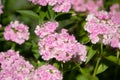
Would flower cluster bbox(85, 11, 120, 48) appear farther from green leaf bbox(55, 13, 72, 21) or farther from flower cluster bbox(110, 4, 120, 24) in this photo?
green leaf bbox(55, 13, 72, 21)

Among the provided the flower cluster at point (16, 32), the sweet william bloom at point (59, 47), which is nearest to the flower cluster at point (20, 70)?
the sweet william bloom at point (59, 47)

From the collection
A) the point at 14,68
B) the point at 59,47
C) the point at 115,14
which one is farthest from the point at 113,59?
the point at 14,68

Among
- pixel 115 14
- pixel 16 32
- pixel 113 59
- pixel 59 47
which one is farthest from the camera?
pixel 16 32

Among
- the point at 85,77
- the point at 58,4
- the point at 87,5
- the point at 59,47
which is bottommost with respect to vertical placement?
the point at 85,77

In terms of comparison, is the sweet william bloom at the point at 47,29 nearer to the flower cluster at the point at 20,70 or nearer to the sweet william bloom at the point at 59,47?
the sweet william bloom at the point at 59,47

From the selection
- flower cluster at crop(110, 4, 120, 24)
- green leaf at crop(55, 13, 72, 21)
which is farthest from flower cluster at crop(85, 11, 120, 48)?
green leaf at crop(55, 13, 72, 21)

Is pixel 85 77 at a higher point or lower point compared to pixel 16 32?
lower

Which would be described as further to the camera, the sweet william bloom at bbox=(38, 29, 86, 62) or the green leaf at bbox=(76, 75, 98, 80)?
the green leaf at bbox=(76, 75, 98, 80)

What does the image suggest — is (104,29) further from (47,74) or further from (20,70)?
(20,70)
